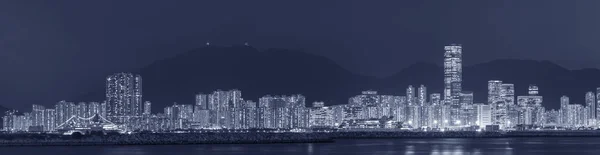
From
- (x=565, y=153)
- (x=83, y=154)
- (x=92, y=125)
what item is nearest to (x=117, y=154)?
(x=83, y=154)

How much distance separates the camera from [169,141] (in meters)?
91.1

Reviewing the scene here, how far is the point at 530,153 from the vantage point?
7100 cm

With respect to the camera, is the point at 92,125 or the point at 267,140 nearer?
the point at 267,140

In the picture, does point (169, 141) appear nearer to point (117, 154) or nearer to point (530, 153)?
point (117, 154)

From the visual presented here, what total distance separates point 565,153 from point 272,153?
2050 cm

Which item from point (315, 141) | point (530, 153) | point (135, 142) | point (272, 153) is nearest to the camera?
point (272, 153)

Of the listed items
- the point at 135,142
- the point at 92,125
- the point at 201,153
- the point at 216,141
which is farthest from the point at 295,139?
the point at 92,125

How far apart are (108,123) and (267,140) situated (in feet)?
234

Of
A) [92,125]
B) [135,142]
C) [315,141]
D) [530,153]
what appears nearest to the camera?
[530,153]

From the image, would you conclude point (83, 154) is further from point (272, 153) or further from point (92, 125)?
point (92, 125)

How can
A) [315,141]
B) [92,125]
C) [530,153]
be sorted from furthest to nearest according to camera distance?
[92,125] < [315,141] < [530,153]

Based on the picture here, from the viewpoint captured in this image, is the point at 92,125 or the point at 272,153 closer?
the point at 272,153

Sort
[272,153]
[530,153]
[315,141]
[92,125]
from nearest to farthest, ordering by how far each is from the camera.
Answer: [272,153], [530,153], [315,141], [92,125]

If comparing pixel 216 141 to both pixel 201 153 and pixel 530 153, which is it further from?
pixel 530 153
